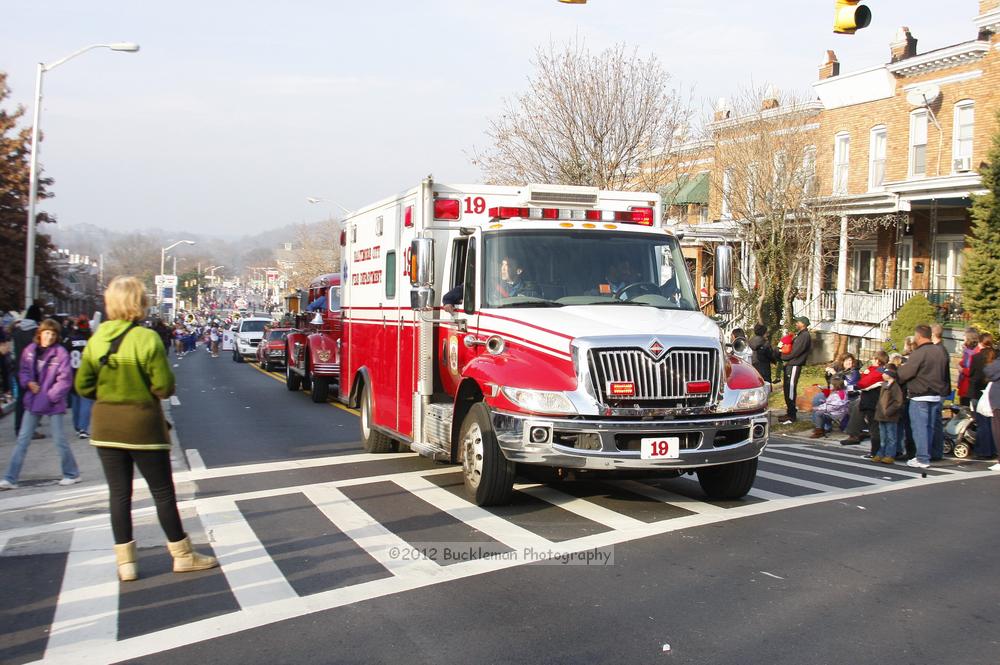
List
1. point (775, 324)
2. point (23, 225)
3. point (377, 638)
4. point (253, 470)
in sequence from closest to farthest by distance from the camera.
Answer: point (377, 638), point (253, 470), point (775, 324), point (23, 225)

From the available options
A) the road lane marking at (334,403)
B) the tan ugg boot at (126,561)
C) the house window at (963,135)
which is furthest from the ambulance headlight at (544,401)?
the house window at (963,135)

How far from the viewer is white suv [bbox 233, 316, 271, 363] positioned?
41.3 m

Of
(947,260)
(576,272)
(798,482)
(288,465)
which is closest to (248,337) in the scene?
(947,260)

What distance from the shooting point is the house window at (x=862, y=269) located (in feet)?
96.9

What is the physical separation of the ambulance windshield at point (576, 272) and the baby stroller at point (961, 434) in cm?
583

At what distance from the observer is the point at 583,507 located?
8586 mm

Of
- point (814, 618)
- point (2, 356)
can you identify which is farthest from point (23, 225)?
point (814, 618)

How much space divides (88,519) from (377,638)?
4.34 meters

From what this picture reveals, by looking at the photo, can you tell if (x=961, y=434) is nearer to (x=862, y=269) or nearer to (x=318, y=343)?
(x=318, y=343)

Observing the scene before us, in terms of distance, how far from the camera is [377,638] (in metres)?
5.17

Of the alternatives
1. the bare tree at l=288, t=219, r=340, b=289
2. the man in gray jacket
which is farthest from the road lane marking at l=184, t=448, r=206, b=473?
the bare tree at l=288, t=219, r=340, b=289

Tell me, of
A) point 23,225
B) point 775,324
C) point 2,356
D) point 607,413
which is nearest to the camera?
point 607,413

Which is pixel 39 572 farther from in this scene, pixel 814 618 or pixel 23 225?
pixel 23 225

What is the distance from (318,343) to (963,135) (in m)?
17.9
